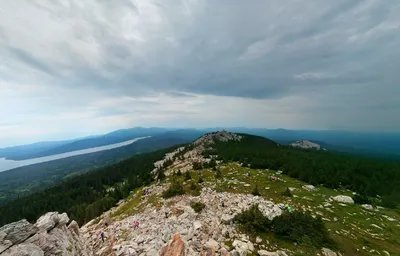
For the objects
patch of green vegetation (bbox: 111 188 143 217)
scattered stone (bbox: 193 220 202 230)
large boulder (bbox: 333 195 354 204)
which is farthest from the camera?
patch of green vegetation (bbox: 111 188 143 217)

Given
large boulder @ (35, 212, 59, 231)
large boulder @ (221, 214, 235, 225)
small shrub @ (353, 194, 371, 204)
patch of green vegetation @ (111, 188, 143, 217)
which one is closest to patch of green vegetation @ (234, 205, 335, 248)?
large boulder @ (221, 214, 235, 225)

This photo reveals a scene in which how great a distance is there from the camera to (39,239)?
11555mm

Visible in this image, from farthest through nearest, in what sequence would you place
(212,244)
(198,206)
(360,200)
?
1. (360,200)
2. (198,206)
3. (212,244)

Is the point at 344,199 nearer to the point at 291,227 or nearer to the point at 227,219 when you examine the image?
the point at 291,227

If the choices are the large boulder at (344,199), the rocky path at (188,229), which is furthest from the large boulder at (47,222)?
the large boulder at (344,199)

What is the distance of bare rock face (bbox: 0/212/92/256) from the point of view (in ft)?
33.7

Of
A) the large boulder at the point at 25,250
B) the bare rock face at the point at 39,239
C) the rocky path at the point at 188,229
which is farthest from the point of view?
the rocky path at the point at 188,229

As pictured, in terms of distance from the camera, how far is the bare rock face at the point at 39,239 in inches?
404

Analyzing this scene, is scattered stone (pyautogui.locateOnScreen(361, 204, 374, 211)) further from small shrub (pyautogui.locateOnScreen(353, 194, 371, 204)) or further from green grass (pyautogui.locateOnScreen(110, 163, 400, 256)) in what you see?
small shrub (pyautogui.locateOnScreen(353, 194, 371, 204))

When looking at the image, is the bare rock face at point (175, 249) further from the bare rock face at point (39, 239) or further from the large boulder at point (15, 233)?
the large boulder at point (15, 233)

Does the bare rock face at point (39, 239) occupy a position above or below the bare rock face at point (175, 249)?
above

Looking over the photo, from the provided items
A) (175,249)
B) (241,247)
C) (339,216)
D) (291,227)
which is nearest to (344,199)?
(339,216)

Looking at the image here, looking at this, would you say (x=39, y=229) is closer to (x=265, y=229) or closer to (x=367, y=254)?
(x=265, y=229)

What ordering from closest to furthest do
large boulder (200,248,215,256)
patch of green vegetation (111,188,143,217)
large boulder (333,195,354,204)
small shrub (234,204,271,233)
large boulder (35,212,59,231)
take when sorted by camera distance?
1. large boulder (200,248,215,256)
2. large boulder (35,212,59,231)
3. small shrub (234,204,271,233)
4. large boulder (333,195,354,204)
5. patch of green vegetation (111,188,143,217)
